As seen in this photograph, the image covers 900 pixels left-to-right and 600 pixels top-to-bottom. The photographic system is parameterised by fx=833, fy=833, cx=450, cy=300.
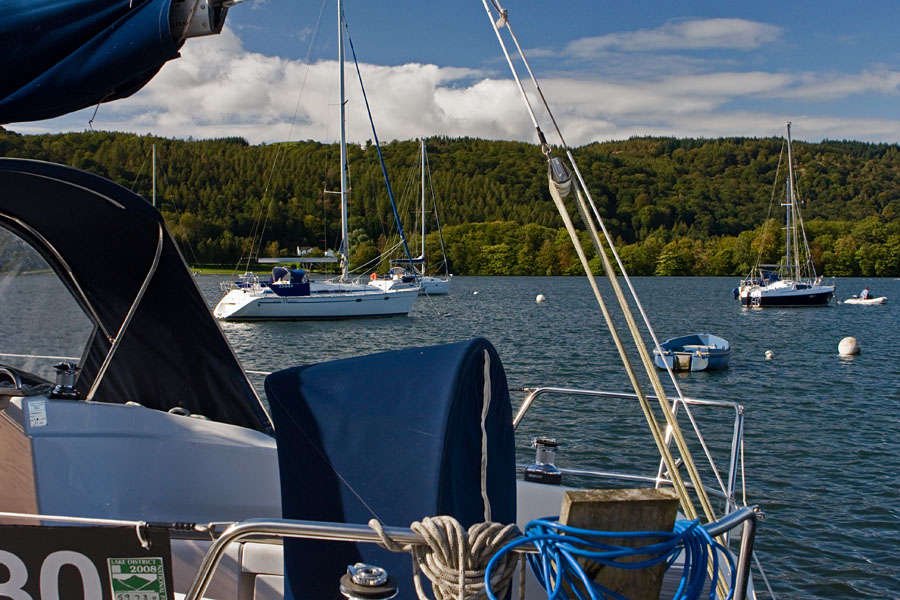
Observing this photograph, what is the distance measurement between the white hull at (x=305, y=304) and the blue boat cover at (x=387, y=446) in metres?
32.2

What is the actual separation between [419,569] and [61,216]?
11.9 feet

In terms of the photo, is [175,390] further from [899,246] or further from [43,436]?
[899,246]

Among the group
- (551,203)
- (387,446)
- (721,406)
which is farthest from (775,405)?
(551,203)

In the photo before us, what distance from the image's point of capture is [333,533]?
2.41m

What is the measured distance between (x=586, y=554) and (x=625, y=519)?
17 cm

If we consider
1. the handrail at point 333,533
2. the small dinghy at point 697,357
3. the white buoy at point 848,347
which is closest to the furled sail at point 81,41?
the handrail at point 333,533

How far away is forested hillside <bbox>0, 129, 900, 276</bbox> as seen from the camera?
73.1 metres

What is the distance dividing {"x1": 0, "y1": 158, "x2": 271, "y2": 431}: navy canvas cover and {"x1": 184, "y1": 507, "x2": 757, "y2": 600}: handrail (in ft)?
8.94

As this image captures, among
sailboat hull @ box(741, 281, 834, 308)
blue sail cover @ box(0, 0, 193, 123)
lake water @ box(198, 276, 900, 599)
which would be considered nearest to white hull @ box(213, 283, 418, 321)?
lake water @ box(198, 276, 900, 599)

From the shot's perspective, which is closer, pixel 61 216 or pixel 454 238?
pixel 61 216

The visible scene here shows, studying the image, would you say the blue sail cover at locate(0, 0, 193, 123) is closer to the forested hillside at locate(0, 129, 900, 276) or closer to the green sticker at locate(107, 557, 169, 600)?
the green sticker at locate(107, 557, 169, 600)

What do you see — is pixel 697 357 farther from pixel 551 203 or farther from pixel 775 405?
pixel 551 203

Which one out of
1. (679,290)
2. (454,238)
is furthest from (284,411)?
(454,238)

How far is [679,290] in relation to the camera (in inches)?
3184
